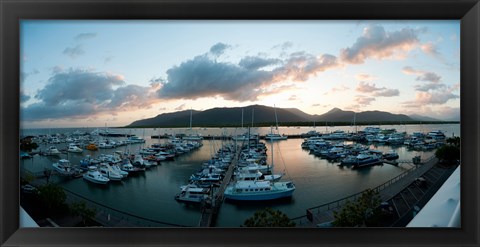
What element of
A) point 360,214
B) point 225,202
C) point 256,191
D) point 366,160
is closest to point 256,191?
point 256,191

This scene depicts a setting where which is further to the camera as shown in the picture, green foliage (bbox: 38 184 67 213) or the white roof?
green foliage (bbox: 38 184 67 213)

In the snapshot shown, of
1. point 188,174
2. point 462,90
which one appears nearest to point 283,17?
point 462,90

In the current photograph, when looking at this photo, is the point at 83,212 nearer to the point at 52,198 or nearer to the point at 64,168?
the point at 52,198

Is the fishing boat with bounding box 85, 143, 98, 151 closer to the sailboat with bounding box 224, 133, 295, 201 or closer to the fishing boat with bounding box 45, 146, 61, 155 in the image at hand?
the fishing boat with bounding box 45, 146, 61, 155

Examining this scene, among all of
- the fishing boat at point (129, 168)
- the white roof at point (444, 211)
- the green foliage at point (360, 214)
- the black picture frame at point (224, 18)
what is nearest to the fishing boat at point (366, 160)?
the green foliage at point (360, 214)

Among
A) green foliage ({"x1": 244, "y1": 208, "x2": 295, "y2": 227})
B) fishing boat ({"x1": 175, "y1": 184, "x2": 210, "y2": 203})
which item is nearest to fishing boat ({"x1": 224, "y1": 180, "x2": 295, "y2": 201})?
fishing boat ({"x1": 175, "y1": 184, "x2": 210, "y2": 203})

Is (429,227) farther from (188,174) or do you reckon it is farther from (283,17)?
(188,174)
